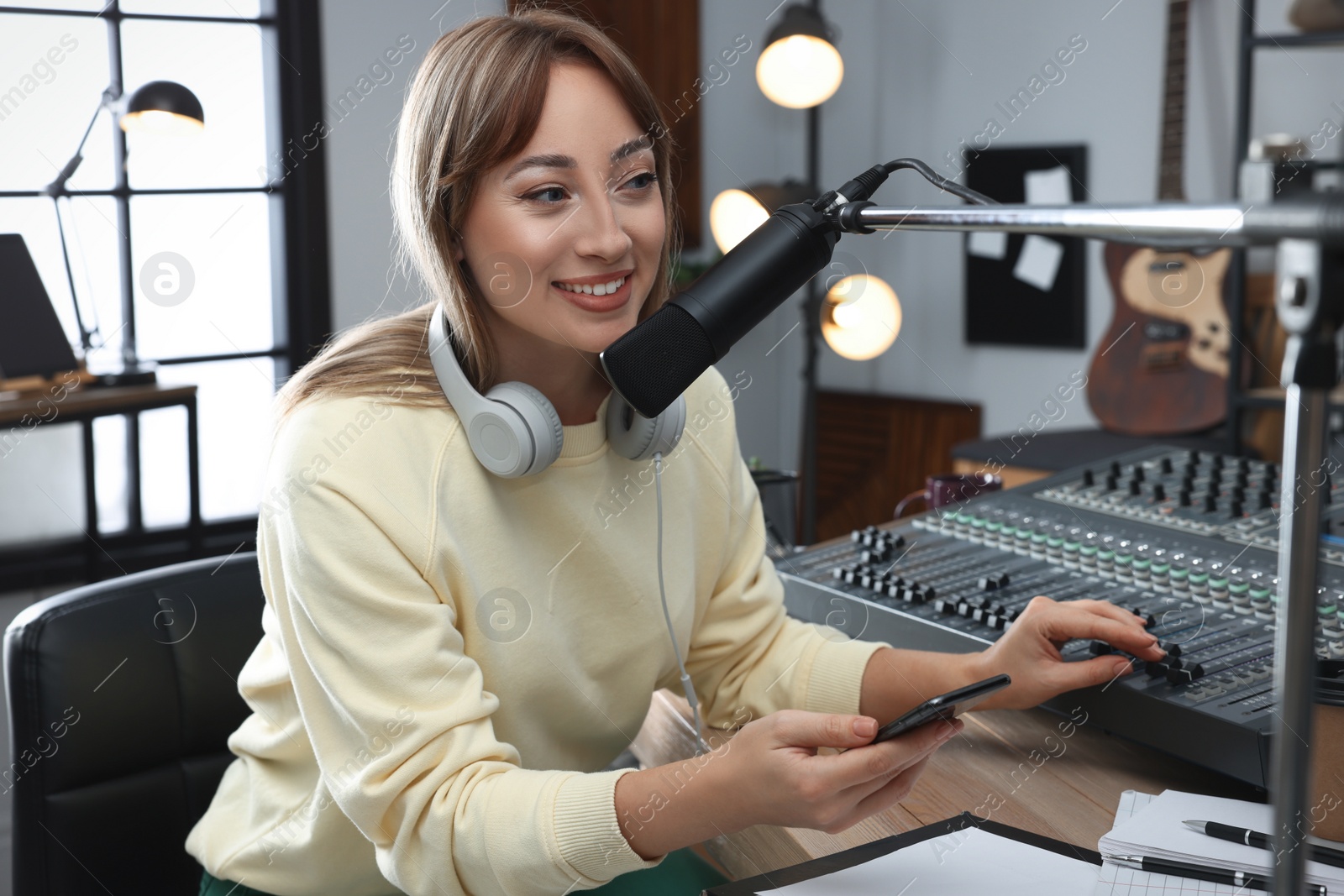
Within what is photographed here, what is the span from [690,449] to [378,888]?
54 centimetres

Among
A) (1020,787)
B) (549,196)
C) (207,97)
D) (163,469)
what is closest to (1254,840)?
(1020,787)

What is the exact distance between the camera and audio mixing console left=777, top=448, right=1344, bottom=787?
0.94 metres

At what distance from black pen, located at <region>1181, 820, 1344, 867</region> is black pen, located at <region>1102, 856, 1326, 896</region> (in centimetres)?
4

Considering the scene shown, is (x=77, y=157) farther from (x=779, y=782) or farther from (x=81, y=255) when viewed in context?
(x=779, y=782)

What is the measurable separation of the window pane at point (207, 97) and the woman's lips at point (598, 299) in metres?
2.44

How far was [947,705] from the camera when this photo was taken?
0.75 meters

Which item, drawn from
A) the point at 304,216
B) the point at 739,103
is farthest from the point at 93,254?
the point at 739,103

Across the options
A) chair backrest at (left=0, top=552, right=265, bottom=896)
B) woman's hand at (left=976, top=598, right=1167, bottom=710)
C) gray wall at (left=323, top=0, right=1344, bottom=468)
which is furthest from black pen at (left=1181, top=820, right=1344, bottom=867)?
gray wall at (left=323, top=0, right=1344, bottom=468)

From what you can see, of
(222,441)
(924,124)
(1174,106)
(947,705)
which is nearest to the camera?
(947,705)

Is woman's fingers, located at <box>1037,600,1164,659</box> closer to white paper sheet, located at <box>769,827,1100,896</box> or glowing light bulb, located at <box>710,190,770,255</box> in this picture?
white paper sheet, located at <box>769,827,1100,896</box>

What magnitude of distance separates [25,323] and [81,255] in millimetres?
369

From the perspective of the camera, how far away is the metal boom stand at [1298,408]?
39 cm

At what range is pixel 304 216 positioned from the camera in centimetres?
326

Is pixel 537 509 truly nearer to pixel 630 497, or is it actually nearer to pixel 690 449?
pixel 630 497
